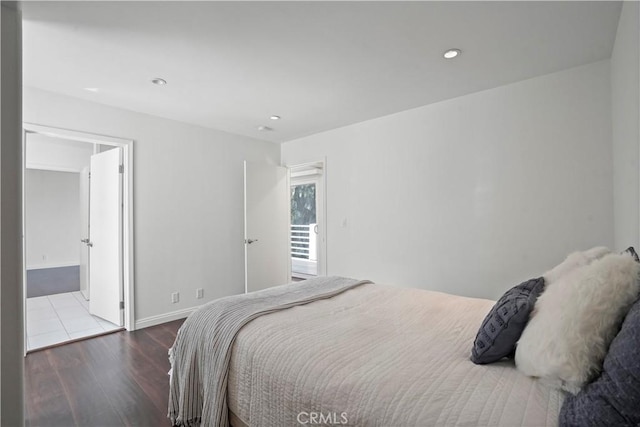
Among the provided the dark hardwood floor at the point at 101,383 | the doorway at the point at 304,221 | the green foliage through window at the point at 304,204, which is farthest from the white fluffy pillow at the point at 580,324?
the green foliage through window at the point at 304,204

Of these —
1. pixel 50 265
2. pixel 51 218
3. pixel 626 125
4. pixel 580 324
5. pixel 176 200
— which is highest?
pixel 626 125

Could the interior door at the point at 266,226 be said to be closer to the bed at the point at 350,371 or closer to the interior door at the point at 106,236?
the interior door at the point at 106,236

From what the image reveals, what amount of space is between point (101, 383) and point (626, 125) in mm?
3898

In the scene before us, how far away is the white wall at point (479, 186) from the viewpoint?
2.44 m

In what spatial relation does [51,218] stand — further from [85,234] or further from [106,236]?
[106,236]

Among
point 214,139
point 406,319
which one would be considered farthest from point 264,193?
point 406,319

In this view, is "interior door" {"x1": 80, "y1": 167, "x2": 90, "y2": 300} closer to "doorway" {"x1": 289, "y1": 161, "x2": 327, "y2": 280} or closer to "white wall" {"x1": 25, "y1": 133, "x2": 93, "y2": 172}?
"white wall" {"x1": 25, "y1": 133, "x2": 93, "y2": 172}

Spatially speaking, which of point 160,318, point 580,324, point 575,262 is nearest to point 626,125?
point 575,262

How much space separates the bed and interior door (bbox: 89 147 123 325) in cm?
209

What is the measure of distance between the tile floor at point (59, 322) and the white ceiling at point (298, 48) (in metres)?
2.42

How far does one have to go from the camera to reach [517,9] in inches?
69.4

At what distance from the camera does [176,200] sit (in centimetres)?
374

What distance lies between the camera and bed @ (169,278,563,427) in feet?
3.29

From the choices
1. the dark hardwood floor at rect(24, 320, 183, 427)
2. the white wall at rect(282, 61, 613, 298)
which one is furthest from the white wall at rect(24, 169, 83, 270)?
the white wall at rect(282, 61, 613, 298)
